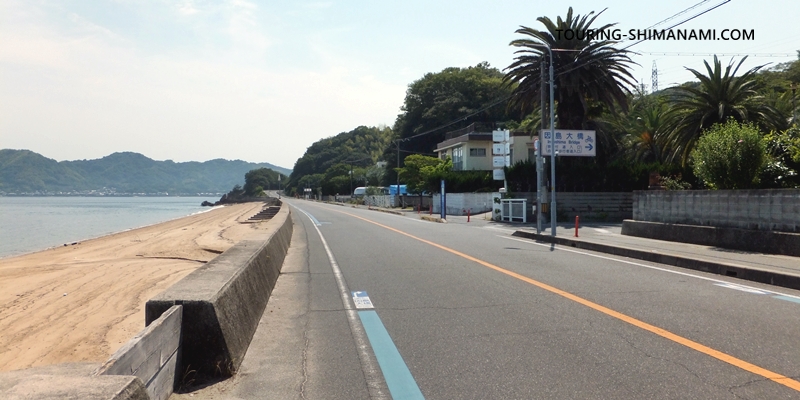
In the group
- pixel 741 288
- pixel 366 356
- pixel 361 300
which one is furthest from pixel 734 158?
pixel 366 356

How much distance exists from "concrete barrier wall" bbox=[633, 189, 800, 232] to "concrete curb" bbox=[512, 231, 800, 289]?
10.2 ft

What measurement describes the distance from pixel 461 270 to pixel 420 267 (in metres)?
1.04

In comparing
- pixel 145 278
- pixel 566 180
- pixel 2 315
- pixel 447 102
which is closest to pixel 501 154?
pixel 566 180

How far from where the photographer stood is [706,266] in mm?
12695

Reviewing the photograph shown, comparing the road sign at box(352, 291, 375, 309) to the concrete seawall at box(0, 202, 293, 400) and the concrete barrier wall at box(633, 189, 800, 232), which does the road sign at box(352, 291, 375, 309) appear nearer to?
the concrete seawall at box(0, 202, 293, 400)

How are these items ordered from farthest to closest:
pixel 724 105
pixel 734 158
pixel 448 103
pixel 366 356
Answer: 1. pixel 448 103
2. pixel 724 105
3. pixel 734 158
4. pixel 366 356

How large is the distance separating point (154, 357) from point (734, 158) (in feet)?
57.5

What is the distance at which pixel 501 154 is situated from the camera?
4353 cm

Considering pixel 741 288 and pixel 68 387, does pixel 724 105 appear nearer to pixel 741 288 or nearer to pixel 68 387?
pixel 741 288

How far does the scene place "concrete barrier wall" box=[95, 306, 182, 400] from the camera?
386 cm

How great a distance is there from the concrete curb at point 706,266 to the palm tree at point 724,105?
15.5 m

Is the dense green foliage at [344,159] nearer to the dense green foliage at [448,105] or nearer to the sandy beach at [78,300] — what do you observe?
the dense green foliage at [448,105]

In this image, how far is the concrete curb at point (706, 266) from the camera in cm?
1060

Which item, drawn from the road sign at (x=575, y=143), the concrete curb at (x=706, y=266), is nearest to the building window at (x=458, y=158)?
the road sign at (x=575, y=143)
